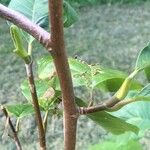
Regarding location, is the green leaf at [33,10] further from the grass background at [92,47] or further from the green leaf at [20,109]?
the grass background at [92,47]

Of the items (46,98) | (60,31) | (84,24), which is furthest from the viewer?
(84,24)

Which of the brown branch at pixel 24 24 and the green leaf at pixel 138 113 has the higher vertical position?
the brown branch at pixel 24 24

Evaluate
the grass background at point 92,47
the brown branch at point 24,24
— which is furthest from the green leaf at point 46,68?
the grass background at point 92,47

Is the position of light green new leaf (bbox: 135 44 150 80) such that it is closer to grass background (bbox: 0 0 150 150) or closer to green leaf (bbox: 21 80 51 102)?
green leaf (bbox: 21 80 51 102)

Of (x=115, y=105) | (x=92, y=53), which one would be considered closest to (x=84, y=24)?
(x=92, y=53)

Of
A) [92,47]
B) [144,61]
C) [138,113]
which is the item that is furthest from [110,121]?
[92,47]

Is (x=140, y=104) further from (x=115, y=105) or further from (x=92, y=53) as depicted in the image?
(x=92, y=53)

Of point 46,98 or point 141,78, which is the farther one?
point 141,78
